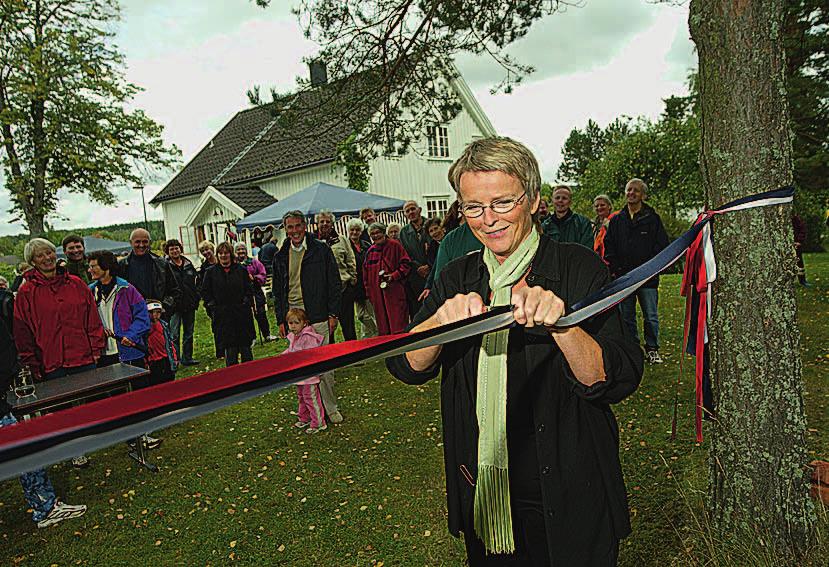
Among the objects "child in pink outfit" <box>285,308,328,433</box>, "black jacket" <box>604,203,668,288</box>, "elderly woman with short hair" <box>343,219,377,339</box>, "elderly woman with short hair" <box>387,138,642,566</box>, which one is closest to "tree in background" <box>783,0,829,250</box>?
"black jacket" <box>604,203,668,288</box>

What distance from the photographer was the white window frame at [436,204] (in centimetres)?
2503

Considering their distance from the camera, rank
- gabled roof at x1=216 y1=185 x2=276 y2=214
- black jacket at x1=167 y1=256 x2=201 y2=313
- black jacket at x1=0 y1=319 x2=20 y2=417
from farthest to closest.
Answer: gabled roof at x1=216 y1=185 x2=276 y2=214 → black jacket at x1=167 y1=256 x2=201 y2=313 → black jacket at x1=0 y1=319 x2=20 y2=417

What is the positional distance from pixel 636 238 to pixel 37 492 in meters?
6.53

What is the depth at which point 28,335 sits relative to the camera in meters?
5.36

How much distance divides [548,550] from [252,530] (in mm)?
2994

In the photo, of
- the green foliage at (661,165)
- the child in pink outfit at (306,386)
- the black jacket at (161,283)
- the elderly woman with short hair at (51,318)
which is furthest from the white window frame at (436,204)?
the elderly woman with short hair at (51,318)

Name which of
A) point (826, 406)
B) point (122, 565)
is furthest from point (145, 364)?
point (826, 406)

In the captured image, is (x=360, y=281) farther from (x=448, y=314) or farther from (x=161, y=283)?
(x=448, y=314)

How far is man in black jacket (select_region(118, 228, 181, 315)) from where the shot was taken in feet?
25.7

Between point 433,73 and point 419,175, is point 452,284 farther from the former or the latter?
point 419,175

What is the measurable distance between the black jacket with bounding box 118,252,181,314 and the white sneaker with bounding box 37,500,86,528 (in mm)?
3448

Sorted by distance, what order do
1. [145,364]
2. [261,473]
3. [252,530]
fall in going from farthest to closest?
[145,364] → [261,473] → [252,530]

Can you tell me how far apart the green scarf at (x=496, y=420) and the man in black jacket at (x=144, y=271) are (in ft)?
23.4

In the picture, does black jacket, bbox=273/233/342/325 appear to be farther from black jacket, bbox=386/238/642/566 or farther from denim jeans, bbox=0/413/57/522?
black jacket, bbox=386/238/642/566
